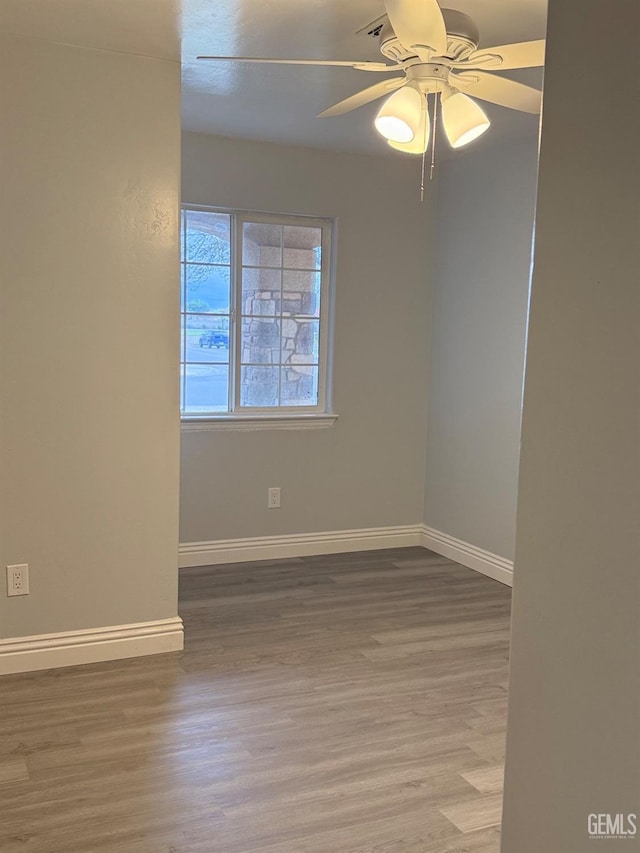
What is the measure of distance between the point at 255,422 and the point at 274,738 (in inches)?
93.1

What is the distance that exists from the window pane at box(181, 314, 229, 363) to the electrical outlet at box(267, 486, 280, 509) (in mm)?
856

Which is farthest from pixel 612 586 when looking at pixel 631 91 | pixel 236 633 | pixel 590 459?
pixel 236 633

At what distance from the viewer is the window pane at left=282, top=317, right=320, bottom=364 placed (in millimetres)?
4930

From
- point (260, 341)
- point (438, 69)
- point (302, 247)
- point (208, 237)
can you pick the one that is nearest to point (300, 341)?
point (260, 341)

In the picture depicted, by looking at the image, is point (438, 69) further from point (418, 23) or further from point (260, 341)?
point (260, 341)

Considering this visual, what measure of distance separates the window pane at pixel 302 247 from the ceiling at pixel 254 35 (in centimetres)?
99

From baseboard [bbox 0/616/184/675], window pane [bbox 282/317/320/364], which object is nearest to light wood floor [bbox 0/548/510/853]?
baseboard [bbox 0/616/184/675]

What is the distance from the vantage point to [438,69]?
2400mm

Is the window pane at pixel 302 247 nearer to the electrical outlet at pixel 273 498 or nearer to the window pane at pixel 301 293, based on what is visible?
the window pane at pixel 301 293

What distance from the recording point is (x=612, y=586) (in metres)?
0.75

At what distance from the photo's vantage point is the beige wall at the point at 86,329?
3.04 m

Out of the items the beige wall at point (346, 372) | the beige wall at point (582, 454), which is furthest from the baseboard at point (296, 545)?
the beige wall at point (582, 454)

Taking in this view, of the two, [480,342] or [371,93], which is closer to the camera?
[371,93]

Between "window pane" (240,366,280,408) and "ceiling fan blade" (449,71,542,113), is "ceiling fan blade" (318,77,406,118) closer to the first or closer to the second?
"ceiling fan blade" (449,71,542,113)
